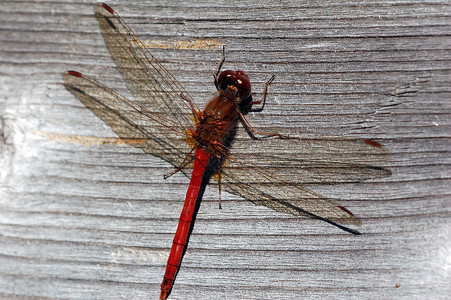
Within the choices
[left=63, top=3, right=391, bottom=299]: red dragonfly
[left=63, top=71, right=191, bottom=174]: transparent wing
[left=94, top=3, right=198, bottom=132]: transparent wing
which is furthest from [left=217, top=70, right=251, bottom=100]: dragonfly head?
[left=63, top=71, right=191, bottom=174]: transparent wing

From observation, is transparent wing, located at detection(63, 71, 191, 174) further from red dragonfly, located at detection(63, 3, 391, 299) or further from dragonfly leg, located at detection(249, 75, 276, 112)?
dragonfly leg, located at detection(249, 75, 276, 112)

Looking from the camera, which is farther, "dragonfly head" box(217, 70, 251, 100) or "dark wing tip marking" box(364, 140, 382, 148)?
"dragonfly head" box(217, 70, 251, 100)

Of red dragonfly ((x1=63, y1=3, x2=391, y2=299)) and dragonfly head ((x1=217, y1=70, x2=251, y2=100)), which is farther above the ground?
dragonfly head ((x1=217, y1=70, x2=251, y2=100))

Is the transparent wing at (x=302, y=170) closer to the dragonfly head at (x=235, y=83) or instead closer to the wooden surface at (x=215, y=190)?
the wooden surface at (x=215, y=190)

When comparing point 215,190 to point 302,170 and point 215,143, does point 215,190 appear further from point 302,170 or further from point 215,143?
point 302,170

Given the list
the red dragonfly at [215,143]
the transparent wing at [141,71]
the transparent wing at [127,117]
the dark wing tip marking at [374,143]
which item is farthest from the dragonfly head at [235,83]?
the dark wing tip marking at [374,143]

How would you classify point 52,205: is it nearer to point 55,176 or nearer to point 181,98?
point 55,176

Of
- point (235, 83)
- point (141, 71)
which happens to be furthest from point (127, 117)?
point (235, 83)
